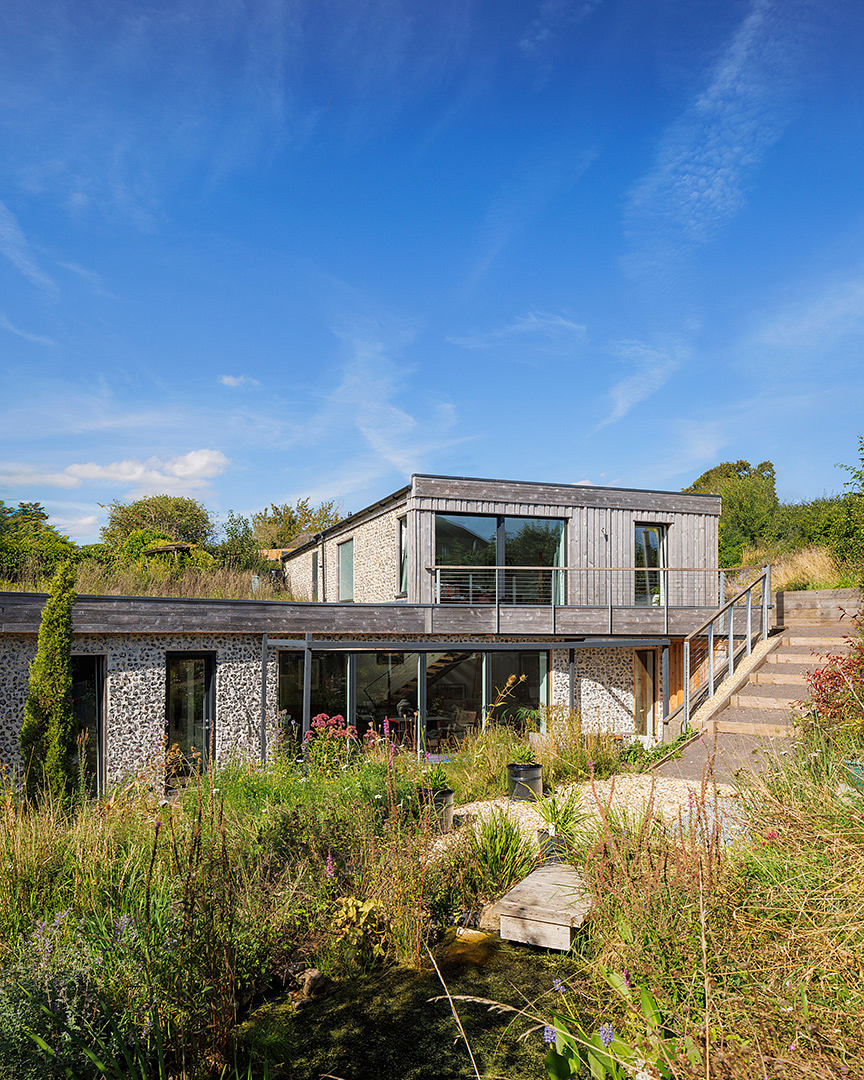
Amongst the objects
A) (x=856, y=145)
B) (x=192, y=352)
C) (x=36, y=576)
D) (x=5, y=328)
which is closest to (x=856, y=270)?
(x=856, y=145)

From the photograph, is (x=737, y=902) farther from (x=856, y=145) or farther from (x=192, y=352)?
(x=192, y=352)

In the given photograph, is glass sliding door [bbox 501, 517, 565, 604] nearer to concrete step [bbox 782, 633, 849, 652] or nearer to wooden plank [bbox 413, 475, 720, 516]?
wooden plank [bbox 413, 475, 720, 516]

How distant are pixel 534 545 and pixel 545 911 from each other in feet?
39.5

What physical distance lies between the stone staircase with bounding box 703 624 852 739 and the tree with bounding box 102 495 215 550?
32629mm

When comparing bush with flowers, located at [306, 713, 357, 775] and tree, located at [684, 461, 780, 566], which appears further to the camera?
tree, located at [684, 461, 780, 566]

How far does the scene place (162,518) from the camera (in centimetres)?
3875

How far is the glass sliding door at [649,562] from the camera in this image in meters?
17.6

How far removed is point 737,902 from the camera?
3377 mm

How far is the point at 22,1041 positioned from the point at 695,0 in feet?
37.6

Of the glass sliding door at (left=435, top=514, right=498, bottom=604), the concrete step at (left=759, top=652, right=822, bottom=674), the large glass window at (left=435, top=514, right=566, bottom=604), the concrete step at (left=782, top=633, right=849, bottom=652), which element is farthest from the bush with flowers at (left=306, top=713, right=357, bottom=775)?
the concrete step at (left=782, top=633, right=849, bottom=652)

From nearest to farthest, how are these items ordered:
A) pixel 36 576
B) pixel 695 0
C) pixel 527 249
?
pixel 695 0 → pixel 527 249 → pixel 36 576

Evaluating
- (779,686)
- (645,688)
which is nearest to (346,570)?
(645,688)

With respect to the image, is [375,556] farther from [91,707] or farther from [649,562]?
[91,707]

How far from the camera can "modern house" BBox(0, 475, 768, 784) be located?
34.9 ft
